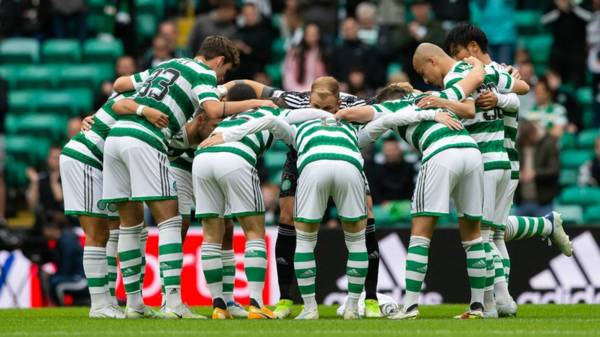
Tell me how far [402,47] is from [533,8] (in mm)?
2718

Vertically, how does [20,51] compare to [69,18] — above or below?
below

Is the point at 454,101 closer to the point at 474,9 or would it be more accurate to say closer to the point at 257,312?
the point at 257,312

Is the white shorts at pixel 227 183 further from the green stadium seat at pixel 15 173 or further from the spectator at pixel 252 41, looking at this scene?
the green stadium seat at pixel 15 173

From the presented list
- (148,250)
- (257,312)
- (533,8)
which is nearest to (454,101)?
(257,312)

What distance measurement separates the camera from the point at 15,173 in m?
21.1

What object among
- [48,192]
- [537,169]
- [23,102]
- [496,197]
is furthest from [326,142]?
[23,102]

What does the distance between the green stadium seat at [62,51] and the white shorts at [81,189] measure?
9.41m

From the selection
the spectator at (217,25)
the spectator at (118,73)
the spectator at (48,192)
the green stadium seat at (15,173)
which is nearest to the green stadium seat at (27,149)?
the green stadium seat at (15,173)

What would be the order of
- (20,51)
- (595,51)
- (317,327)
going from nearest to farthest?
(317,327), (595,51), (20,51)

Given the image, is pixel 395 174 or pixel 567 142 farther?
pixel 567 142

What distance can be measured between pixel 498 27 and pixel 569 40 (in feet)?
3.93

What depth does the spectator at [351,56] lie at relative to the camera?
2033 cm

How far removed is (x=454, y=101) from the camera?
39.9 ft

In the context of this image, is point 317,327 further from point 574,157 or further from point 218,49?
point 574,157
